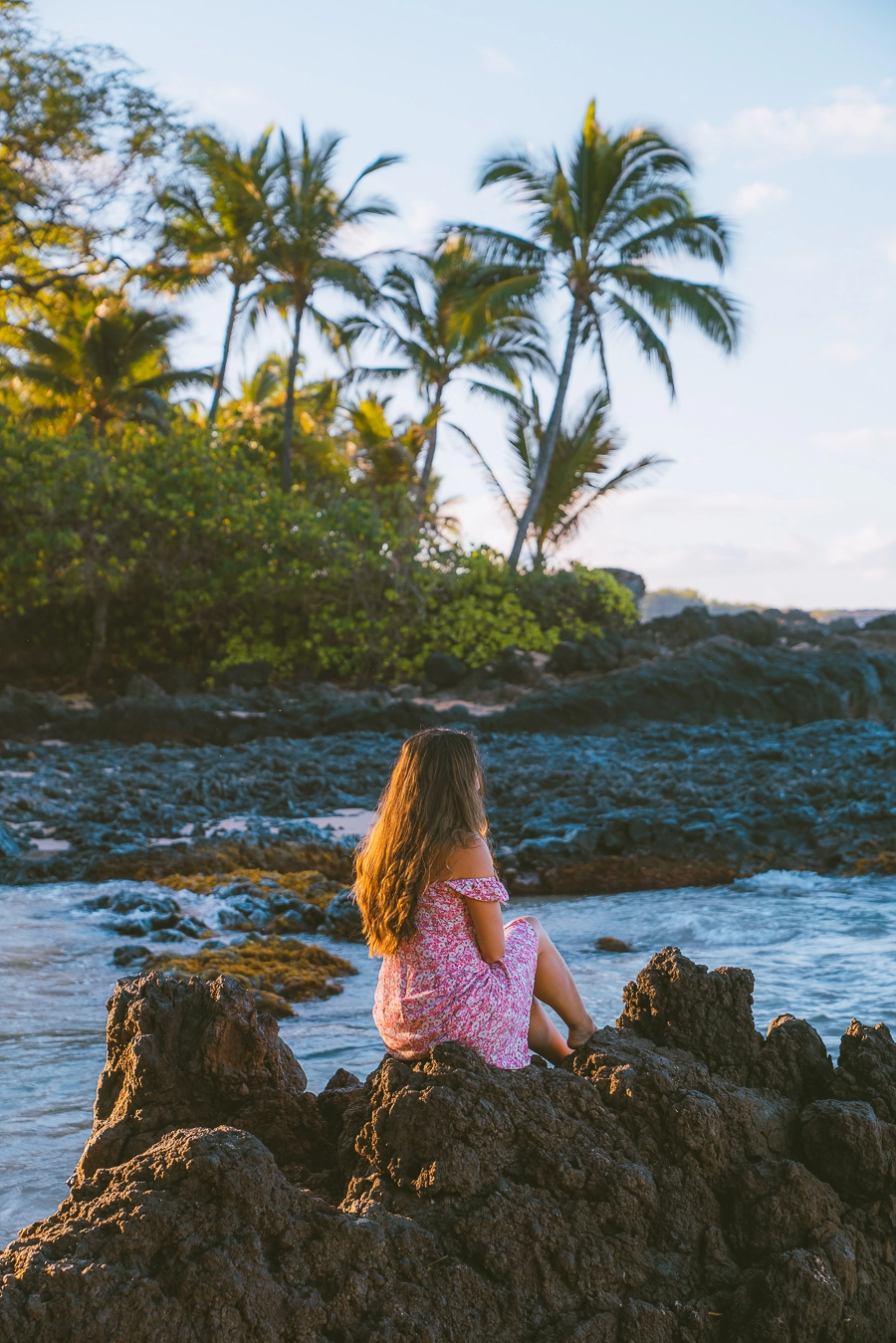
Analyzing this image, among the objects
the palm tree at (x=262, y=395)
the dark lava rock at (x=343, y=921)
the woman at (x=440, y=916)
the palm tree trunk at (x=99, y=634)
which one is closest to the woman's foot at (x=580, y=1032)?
the woman at (x=440, y=916)

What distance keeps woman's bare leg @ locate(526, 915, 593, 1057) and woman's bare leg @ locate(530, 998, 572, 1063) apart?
0.03 meters

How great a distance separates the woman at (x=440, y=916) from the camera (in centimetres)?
278

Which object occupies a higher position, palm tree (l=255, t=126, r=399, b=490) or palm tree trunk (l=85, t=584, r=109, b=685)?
palm tree (l=255, t=126, r=399, b=490)

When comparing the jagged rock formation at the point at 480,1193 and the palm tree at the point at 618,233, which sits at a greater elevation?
the palm tree at the point at 618,233

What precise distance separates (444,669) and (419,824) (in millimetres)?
14957

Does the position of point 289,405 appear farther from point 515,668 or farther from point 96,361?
point 515,668

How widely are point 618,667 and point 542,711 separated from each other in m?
3.18

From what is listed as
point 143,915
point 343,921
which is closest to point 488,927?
point 343,921

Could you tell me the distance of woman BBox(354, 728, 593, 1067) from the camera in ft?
9.12

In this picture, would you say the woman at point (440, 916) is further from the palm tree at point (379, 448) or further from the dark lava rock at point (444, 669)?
the palm tree at point (379, 448)

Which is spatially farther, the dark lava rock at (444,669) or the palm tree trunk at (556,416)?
the palm tree trunk at (556,416)

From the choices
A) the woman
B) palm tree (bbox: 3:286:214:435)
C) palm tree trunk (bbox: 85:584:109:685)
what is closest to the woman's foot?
the woman

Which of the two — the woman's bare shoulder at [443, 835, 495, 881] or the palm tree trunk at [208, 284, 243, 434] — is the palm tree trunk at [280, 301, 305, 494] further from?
the woman's bare shoulder at [443, 835, 495, 881]

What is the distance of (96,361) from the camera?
2398cm
